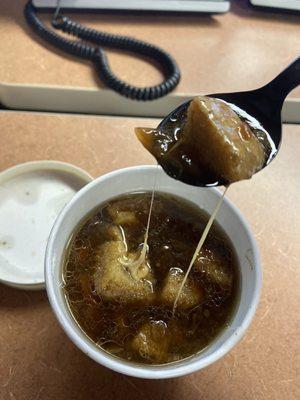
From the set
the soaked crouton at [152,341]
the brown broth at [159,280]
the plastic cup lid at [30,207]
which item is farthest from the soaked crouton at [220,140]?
the plastic cup lid at [30,207]

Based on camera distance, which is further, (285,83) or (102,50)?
(102,50)

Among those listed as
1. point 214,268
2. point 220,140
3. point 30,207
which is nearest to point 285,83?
point 220,140

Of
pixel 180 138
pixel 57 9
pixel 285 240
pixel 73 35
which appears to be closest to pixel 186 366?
pixel 180 138

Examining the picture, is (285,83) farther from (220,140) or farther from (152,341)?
(152,341)

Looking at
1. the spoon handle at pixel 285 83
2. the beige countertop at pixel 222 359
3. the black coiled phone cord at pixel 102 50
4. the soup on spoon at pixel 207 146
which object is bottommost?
the beige countertop at pixel 222 359

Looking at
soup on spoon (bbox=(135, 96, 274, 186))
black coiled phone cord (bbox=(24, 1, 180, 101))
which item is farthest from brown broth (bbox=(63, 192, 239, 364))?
black coiled phone cord (bbox=(24, 1, 180, 101))

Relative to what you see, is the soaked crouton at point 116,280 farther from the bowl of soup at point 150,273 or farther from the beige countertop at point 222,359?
the beige countertop at point 222,359
